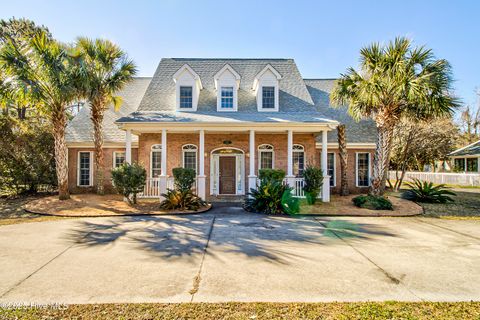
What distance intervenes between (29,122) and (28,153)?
6.08ft

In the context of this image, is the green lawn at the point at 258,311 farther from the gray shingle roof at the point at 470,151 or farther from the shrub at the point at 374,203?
the gray shingle roof at the point at 470,151

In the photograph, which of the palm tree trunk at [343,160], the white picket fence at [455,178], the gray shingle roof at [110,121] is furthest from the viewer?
the white picket fence at [455,178]

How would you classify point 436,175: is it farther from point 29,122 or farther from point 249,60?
point 29,122

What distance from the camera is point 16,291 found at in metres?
3.72

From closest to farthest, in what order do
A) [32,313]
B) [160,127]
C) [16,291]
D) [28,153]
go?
[32,313] → [16,291] → [160,127] → [28,153]

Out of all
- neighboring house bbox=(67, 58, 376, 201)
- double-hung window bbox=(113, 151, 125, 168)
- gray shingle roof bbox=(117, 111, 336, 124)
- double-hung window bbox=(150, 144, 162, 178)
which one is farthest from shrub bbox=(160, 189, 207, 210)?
double-hung window bbox=(113, 151, 125, 168)

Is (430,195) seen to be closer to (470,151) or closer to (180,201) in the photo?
(180,201)

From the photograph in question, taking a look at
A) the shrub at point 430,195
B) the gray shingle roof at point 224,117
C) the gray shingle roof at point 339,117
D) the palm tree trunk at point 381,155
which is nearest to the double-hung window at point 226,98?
the gray shingle roof at point 224,117

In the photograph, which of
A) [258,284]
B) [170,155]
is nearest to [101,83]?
[170,155]

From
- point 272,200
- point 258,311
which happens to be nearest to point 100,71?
point 272,200

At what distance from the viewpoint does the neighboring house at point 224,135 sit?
44.1 feet

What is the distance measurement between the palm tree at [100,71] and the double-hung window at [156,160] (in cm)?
331

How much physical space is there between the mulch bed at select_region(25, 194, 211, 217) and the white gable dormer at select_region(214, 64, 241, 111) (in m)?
6.10

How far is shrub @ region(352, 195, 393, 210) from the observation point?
10.6 metres
